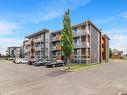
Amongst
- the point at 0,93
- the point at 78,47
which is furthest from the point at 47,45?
the point at 0,93

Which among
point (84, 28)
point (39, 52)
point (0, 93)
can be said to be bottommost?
point (0, 93)

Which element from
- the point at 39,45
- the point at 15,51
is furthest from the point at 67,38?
the point at 15,51

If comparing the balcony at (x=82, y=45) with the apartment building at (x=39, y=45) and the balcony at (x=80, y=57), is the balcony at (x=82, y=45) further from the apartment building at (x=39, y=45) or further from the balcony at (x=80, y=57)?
the apartment building at (x=39, y=45)

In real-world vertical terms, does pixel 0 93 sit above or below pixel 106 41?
below

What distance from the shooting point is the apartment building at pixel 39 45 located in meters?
63.9

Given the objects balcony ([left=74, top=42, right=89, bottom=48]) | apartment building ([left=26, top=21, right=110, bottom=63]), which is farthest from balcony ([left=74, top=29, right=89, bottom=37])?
balcony ([left=74, top=42, right=89, bottom=48])

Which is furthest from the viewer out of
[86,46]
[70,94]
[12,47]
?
[12,47]

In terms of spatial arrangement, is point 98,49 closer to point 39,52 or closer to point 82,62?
point 82,62

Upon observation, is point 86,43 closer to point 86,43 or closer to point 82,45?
point 86,43

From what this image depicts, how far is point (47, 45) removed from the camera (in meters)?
63.6

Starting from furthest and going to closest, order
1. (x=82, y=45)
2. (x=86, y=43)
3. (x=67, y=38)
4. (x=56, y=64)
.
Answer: (x=82, y=45), (x=86, y=43), (x=56, y=64), (x=67, y=38)

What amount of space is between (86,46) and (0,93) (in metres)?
33.9

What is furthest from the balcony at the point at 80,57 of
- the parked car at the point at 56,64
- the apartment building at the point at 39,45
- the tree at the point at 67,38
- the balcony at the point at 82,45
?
Result: the apartment building at the point at 39,45

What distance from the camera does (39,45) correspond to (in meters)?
69.1
